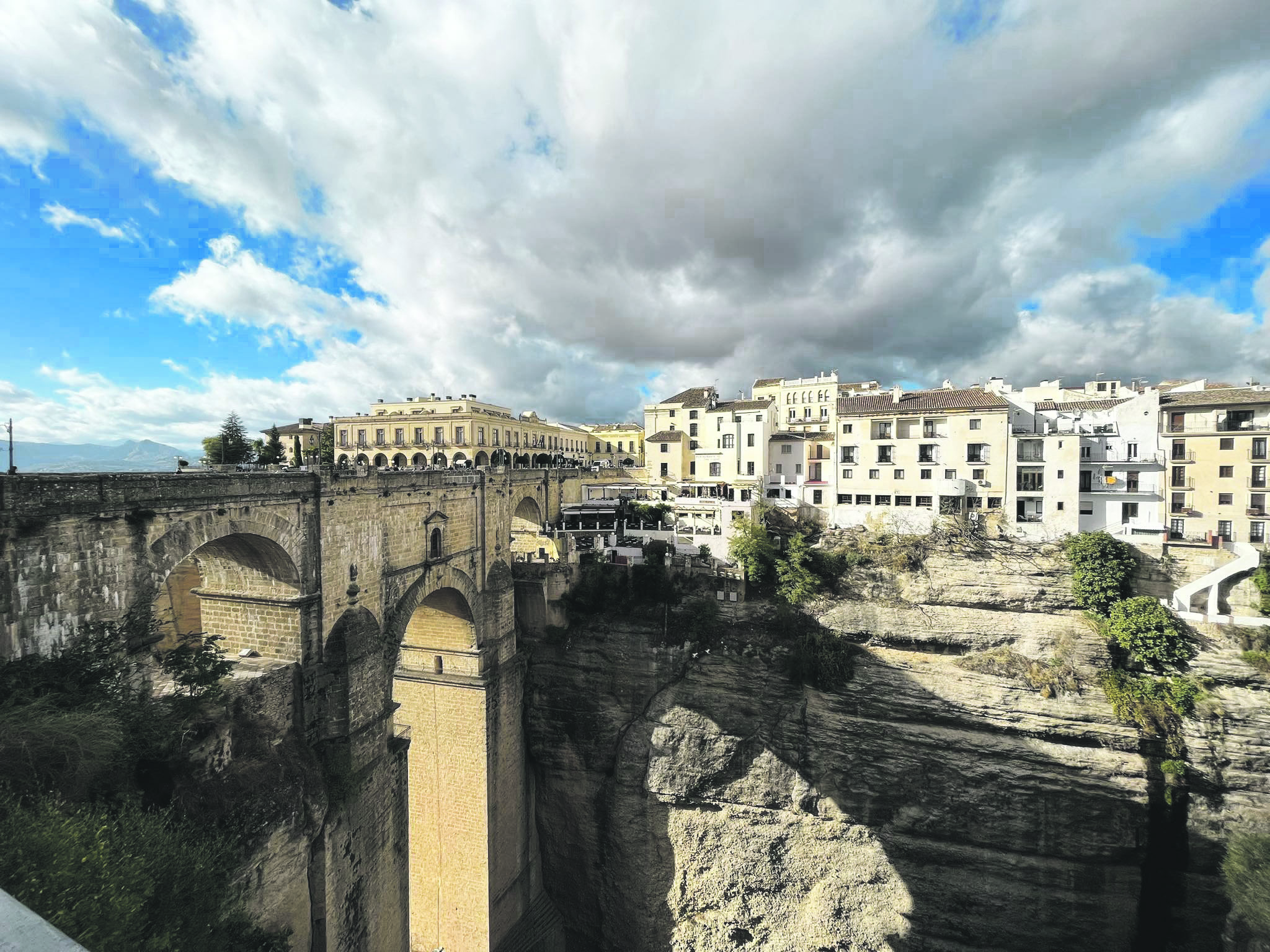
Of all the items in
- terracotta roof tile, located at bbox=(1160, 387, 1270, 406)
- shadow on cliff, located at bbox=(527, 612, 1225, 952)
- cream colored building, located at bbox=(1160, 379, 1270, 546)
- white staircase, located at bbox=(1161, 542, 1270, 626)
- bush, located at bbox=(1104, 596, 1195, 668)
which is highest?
terracotta roof tile, located at bbox=(1160, 387, 1270, 406)

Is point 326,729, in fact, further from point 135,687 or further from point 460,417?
point 460,417

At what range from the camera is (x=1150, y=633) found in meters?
19.9

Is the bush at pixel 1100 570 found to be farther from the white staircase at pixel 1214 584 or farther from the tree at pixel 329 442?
the tree at pixel 329 442

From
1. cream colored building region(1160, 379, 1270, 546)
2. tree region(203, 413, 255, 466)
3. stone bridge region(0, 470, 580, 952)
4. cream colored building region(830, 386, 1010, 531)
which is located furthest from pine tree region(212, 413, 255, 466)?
cream colored building region(1160, 379, 1270, 546)

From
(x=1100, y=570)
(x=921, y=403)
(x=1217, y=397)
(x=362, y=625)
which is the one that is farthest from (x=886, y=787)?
(x=1217, y=397)

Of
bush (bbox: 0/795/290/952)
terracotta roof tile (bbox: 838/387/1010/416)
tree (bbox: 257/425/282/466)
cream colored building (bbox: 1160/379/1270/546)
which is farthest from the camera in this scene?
tree (bbox: 257/425/282/466)

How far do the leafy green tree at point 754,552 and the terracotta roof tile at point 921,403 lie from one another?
909 centimetres

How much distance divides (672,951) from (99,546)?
896 inches

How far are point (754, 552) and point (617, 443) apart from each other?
35518 mm

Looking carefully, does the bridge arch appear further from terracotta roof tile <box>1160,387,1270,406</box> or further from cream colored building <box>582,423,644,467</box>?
cream colored building <box>582,423,644,467</box>

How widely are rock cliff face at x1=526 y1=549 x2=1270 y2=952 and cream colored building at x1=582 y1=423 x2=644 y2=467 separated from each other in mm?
34723

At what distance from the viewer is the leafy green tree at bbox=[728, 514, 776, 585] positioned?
22766mm

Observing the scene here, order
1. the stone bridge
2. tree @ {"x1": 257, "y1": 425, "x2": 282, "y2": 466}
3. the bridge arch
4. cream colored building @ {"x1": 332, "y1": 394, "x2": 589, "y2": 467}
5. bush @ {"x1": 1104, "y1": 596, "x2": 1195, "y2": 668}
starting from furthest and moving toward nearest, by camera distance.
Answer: tree @ {"x1": 257, "y1": 425, "x2": 282, "y2": 466}, cream colored building @ {"x1": 332, "y1": 394, "x2": 589, "y2": 467}, bush @ {"x1": 1104, "y1": 596, "x2": 1195, "y2": 668}, the bridge arch, the stone bridge

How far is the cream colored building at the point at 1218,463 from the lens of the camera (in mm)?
22500
